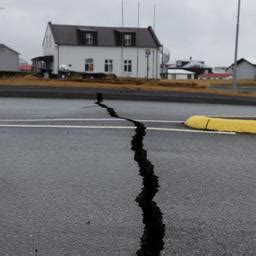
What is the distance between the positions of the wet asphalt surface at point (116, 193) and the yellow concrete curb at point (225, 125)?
0.63m

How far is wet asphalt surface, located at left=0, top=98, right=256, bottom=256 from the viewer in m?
3.84

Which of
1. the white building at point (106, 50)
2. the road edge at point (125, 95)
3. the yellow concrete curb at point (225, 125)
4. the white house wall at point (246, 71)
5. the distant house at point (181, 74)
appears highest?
the white building at point (106, 50)

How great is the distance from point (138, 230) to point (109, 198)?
0.89 m

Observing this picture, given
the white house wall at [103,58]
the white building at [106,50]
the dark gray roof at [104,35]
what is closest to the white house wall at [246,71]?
the dark gray roof at [104,35]

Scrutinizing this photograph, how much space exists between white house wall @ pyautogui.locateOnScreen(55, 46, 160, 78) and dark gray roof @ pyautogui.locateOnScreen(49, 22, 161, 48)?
743 millimetres

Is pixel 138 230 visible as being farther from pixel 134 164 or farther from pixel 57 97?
pixel 57 97

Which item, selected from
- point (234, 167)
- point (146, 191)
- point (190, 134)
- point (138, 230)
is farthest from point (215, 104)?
point (138, 230)

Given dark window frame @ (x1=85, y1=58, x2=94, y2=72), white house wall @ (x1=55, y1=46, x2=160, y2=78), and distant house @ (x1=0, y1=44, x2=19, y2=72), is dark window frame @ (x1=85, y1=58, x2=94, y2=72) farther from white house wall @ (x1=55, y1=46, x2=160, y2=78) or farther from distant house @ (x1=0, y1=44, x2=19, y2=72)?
distant house @ (x1=0, y1=44, x2=19, y2=72)

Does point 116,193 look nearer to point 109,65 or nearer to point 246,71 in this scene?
point 109,65

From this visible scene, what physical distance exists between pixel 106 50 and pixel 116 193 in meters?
63.6

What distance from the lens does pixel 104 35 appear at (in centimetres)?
6819

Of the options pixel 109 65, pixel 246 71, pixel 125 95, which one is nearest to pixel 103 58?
pixel 109 65

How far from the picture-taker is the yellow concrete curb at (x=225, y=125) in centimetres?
963

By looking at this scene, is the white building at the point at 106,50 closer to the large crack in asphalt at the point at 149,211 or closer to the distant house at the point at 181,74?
the distant house at the point at 181,74
